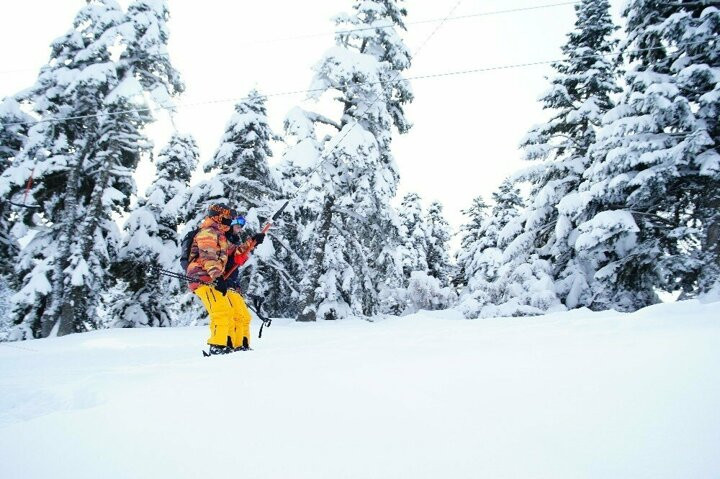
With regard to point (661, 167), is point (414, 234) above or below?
above

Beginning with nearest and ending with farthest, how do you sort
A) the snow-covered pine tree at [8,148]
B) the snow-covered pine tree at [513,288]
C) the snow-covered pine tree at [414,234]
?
the snow-covered pine tree at [513,288] → the snow-covered pine tree at [8,148] → the snow-covered pine tree at [414,234]

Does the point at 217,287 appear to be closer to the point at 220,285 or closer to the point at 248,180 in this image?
the point at 220,285

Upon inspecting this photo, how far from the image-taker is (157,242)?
1641 centimetres

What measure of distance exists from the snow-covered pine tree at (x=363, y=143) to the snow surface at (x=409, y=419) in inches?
431

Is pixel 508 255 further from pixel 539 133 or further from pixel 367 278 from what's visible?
pixel 367 278

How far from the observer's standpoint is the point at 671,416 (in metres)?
1.63

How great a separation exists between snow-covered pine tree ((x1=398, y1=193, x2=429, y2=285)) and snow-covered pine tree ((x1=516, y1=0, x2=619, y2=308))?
55.9ft

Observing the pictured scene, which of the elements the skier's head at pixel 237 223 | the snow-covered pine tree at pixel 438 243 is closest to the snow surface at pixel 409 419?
the skier's head at pixel 237 223

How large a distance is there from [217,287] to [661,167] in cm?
1034

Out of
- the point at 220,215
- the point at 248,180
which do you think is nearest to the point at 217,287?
the point at 220,215

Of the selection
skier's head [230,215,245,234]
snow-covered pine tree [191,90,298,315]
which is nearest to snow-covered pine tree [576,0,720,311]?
skier's head [230,215,245,234]

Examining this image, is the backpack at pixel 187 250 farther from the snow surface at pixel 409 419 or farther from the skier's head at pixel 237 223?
the snow surface at pixel 409 419

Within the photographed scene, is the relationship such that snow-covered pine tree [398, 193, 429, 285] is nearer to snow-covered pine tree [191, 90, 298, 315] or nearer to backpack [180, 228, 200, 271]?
snow-covered pine tree [191, 90, 298, 315]

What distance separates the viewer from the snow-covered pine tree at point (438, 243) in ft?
121
